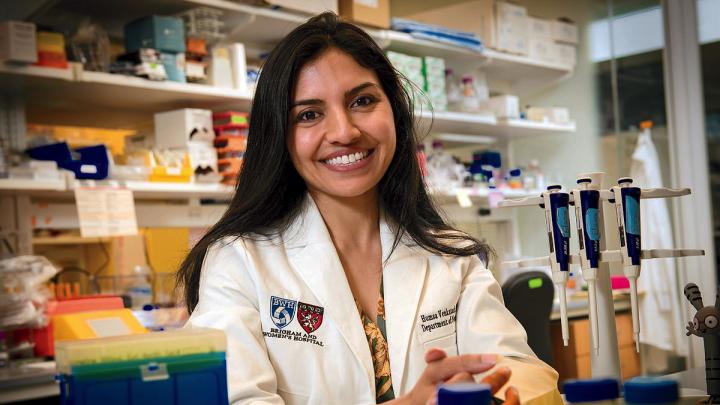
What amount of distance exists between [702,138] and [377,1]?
6.96ft

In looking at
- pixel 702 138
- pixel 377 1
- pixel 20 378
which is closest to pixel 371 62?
pixel 20 378

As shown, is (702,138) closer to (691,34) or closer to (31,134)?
(691,34)

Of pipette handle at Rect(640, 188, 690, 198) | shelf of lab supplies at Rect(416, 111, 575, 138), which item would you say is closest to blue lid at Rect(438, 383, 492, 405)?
pipette handle at Rect(640, 188, 690, 198)

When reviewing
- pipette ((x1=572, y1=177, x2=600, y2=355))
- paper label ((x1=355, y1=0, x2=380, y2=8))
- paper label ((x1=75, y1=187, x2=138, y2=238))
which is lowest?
pipette ((x1=572, y1=177, x2=600, y2=355))

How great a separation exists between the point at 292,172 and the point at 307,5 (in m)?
2.05

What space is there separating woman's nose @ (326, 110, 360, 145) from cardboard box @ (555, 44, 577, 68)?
3.73 m

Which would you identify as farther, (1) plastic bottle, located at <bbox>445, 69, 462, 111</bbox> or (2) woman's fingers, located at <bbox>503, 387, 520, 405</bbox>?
(1) plastic bottle, located at <bbox>445, 69, 462, 111</bbox>

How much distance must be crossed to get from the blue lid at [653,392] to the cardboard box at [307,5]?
2.86 metres

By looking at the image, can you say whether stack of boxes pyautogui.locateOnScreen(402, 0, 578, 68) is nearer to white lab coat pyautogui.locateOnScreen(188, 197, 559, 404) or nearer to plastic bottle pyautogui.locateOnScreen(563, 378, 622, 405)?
white lab coat pyautogui.locateOnScreen(188, 197, 559, 404)

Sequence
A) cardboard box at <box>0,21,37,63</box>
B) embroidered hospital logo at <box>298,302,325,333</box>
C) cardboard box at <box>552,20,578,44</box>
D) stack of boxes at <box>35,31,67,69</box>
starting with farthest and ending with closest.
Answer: cardboard box at <box>552,20,578,44</box>, stack of boxes at <box>35,31,67,69</box>, cardboard box at <box>0,21,37,63</box>, embroidered hospital logo at <box>298,302,325,333</box>

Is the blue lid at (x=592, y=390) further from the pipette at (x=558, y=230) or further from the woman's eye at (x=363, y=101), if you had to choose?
the woman's eye at (x=363, y=101)

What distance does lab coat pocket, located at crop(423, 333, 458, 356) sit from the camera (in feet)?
5.24

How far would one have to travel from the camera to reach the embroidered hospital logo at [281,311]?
59.7 inches

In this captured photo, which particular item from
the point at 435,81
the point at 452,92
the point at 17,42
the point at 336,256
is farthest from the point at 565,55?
the point at 336,256
